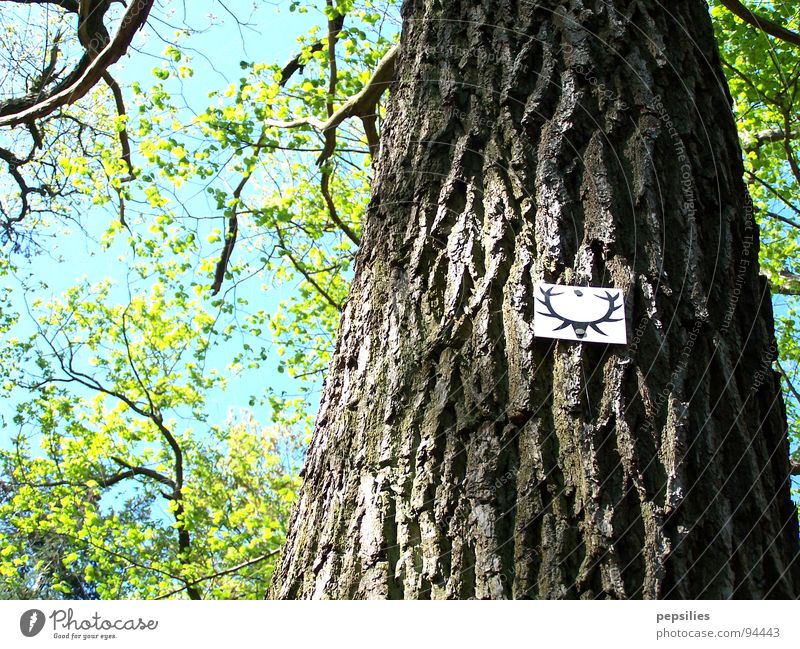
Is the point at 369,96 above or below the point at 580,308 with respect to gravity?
above

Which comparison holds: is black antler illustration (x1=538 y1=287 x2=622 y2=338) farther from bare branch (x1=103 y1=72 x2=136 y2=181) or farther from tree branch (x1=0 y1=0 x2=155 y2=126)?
bare branch (x1=103 y1=72 x2=136 y2=181)

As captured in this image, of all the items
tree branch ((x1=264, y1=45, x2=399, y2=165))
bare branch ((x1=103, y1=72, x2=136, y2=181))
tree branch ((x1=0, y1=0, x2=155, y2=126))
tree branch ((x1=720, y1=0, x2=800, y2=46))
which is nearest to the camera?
tree branch ((x1=720, y1=0, x2=800, y2=46))

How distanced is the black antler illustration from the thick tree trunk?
1.4 inches

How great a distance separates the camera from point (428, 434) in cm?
146

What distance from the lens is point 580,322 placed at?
148cm

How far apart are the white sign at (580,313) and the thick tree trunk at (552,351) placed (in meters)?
0.02

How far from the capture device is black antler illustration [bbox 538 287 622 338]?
58.1 inches

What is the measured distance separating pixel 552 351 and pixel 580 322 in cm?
9

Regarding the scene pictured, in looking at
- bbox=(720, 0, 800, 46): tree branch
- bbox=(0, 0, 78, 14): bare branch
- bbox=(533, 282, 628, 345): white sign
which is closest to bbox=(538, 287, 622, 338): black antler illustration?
bbox=(533, 282, 628, 345): white sign
